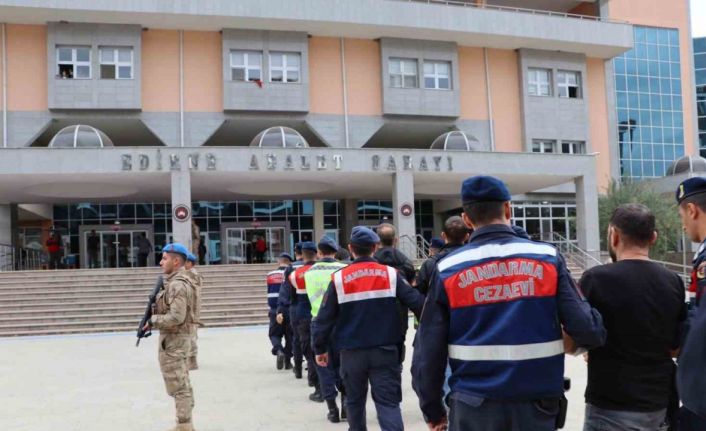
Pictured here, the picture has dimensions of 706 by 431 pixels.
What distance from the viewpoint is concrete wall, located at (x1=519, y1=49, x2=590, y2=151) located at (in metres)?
34.7

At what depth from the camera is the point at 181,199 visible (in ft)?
80.1

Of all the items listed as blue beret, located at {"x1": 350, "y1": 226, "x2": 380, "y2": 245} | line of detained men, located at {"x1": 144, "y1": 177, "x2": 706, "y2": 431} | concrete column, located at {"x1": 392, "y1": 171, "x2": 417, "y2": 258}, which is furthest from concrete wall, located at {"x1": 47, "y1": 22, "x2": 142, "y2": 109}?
line of detained men, located at {"x1": 144, "y1": 177, "x2": 706, "y2": 431}

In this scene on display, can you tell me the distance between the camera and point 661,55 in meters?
46.7

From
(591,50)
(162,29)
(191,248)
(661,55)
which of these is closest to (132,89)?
(162,29)

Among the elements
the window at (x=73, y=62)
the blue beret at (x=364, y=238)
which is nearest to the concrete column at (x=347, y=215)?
the window at (x=73, y=62)

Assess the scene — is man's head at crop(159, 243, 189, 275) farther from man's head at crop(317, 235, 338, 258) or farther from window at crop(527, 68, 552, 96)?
window at crop(527, 68, 552, 96)

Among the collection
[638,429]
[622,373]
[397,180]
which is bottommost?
[638,429]

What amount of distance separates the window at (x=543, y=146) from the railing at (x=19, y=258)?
79.5 ft

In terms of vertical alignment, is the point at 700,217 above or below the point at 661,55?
below

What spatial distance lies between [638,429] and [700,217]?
1.05m

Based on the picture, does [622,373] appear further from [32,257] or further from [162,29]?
[32,257]

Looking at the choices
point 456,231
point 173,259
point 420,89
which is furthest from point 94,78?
point 456,231

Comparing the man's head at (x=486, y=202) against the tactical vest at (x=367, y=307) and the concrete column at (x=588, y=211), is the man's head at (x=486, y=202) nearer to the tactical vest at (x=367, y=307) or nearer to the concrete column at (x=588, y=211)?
the tactical vest at (x=367, y=307)

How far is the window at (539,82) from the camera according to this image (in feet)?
115
